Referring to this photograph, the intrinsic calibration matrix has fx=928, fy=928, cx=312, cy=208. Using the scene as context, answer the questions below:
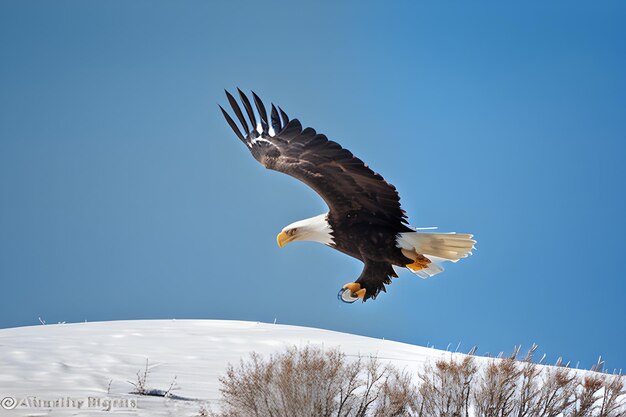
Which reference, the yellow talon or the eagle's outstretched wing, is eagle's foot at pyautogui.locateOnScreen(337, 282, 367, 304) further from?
the eagle's outstretched wing

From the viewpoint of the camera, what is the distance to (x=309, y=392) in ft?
41.3

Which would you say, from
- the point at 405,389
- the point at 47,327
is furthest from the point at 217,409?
the point at 47,327

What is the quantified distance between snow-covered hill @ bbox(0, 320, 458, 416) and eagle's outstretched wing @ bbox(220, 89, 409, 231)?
5.37 metres

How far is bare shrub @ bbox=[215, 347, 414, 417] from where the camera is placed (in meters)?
12.6

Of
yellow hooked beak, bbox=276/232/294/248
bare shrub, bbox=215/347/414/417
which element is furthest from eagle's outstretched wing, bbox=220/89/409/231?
bare shrub, bbox=215/347/414/417

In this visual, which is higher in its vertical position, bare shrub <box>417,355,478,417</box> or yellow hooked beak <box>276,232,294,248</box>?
yellow hooked beak <box>276,232,294,248</box>

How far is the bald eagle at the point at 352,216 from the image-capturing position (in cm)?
1054

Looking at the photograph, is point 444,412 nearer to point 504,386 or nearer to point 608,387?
point 504,386

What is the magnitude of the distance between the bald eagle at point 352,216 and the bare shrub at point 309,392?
2.42m

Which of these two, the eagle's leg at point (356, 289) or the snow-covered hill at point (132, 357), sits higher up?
the snow-covered hill at point (132, 357)

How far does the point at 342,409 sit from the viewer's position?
1296cm

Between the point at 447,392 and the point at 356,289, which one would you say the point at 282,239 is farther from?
the point at 447,392

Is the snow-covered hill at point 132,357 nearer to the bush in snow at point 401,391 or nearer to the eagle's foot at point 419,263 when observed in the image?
the bush in snow at point 401,391

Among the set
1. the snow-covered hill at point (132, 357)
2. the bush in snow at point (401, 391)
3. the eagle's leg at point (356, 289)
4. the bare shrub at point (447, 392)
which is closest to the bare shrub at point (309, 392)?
the bush in snow at point (401, 391)
